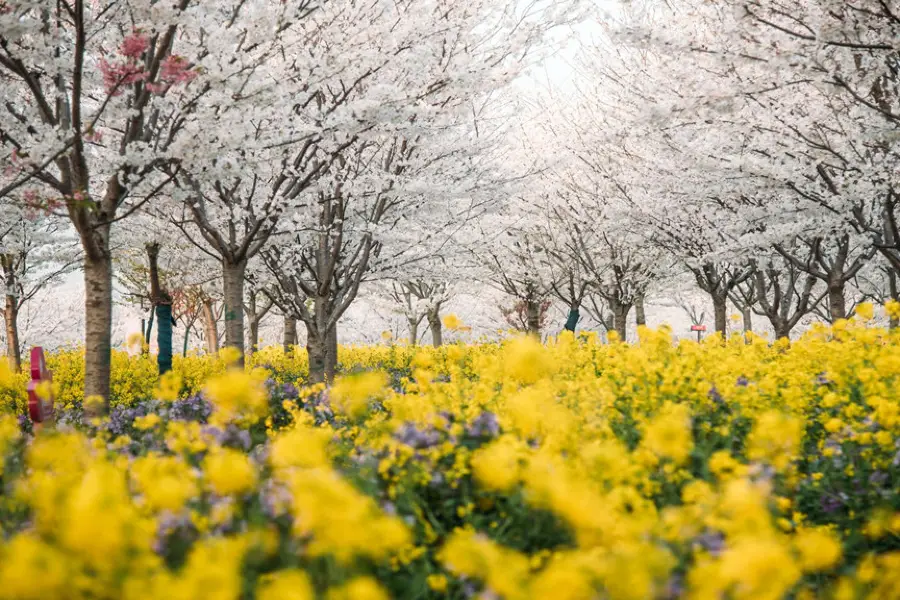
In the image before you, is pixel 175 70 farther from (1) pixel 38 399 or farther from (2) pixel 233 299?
(2) pixel 233 299

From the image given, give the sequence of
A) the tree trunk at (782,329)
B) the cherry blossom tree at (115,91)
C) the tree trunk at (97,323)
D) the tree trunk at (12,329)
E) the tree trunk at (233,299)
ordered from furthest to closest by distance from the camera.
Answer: the tree trunk at (12,329) < the tree trunk at (782,329) < the tree trunk at (233,299) < the tree trunk at (97,323) < the cherry blossom tree at (115,91)

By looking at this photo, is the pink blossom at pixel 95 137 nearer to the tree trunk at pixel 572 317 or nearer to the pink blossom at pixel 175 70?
the pink blossom at pixel 175 70

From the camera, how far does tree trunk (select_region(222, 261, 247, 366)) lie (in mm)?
8367

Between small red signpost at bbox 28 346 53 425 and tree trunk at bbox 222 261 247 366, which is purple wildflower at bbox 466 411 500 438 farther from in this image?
tree trunk at bbox 222 261 247 366

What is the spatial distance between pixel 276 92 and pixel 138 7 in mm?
1193

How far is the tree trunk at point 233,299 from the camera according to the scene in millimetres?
8367

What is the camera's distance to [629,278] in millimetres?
16266

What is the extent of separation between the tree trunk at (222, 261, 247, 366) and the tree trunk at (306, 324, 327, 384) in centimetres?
99

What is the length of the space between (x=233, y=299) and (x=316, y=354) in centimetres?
139

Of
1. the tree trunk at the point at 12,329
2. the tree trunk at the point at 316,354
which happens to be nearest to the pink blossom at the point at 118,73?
the tree trunk at the point at 316,354

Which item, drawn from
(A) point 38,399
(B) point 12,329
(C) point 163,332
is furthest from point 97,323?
(B) point 12,329

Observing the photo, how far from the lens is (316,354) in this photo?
929 centimetres

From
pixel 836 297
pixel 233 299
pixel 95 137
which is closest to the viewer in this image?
pixel 95 137

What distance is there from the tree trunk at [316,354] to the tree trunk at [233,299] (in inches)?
38.8
